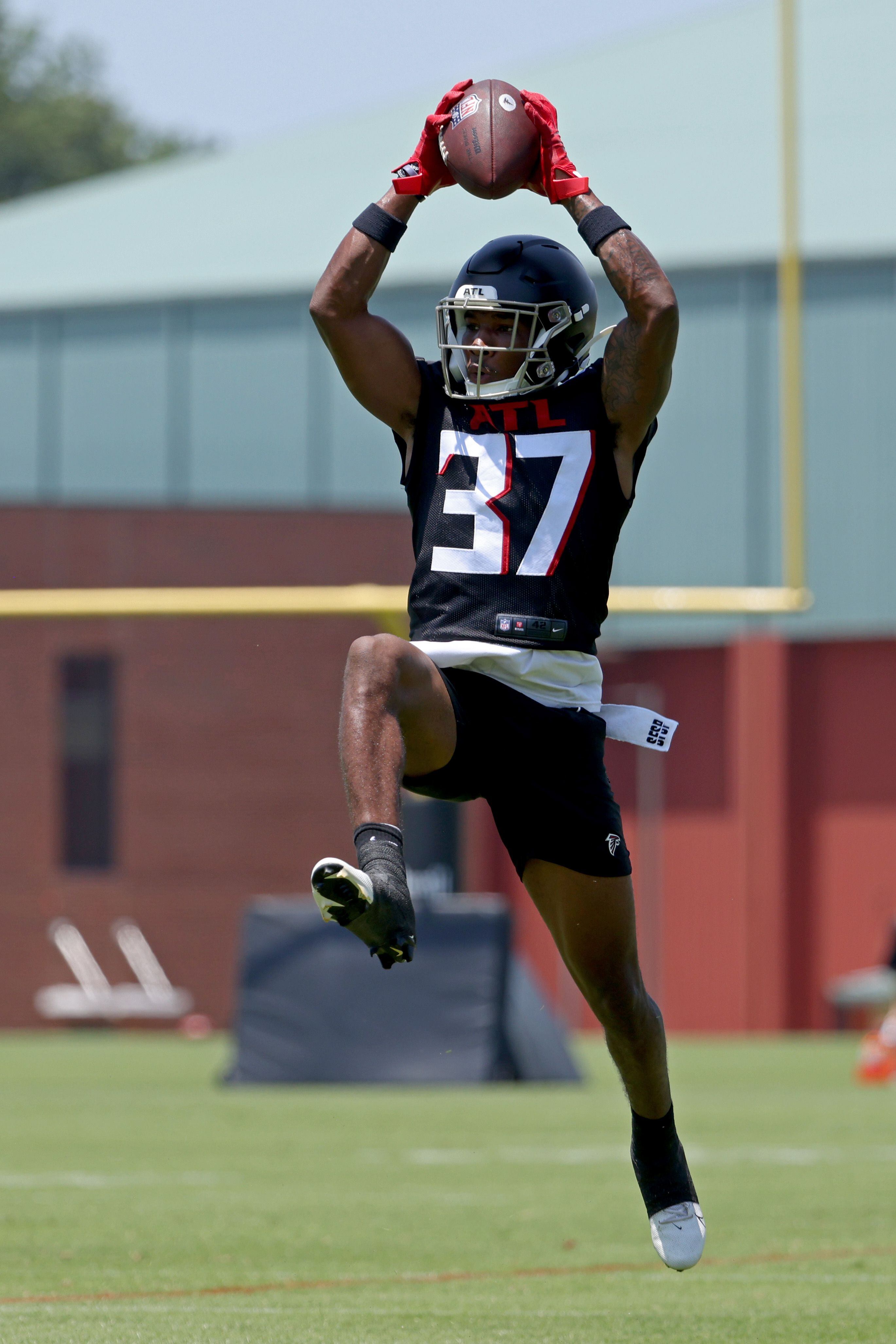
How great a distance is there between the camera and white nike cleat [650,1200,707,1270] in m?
4.98

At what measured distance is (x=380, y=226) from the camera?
4.96 metres

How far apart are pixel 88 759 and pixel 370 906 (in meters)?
18.7

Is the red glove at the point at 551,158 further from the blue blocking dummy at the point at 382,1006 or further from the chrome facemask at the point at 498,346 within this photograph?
the blue blocking dummy at the point at 382,1006

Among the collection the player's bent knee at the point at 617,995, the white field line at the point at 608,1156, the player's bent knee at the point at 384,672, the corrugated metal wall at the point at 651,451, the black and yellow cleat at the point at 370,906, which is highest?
the corrugated metal wall at the point at 651,451

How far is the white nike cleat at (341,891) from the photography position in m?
3.97

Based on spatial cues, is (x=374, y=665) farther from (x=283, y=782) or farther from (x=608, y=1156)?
(x=283, y=782)

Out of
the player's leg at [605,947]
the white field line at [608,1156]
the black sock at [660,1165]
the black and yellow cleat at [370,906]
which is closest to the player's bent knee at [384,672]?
the black and yellow cleat at [370,906]

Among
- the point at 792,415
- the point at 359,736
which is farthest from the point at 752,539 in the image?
the point at 359,736

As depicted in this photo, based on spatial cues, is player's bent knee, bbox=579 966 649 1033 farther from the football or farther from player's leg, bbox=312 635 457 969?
the football

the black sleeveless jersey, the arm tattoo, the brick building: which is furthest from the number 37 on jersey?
the brick building

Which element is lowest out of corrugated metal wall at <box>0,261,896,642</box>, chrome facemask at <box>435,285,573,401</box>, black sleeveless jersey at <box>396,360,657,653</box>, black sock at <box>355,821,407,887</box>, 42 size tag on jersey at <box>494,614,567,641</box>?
black sock at <box>355,821,407,887</box>

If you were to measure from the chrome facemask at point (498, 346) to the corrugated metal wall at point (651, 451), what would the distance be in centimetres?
1705

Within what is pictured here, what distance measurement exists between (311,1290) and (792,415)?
5.84m

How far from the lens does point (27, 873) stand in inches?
871
